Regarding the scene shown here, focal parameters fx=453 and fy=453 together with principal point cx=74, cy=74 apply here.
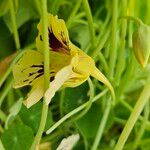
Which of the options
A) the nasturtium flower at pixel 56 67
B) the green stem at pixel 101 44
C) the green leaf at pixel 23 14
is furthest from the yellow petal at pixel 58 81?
the green leaf at pixel 23 14

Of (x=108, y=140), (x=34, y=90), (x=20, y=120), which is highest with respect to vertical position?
(x=34, y=90)

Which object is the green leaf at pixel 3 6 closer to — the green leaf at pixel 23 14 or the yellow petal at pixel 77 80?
the green leaf at pixel 23 14

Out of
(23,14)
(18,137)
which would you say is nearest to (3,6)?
(23,14)

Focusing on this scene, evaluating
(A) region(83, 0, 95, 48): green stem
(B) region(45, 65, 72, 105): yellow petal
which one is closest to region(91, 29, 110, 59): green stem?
(A) region(83, 0, 95, 48): green stem

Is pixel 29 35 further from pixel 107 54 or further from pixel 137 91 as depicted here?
pixel 137 91

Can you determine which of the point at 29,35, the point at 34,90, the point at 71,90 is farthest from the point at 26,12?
the point at 34,90

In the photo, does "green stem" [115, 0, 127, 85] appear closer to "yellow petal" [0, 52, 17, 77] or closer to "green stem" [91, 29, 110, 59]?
"green stem" [91, 29, 110, 59]

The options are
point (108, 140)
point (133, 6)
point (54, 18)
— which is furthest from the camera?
point (108, 140)
